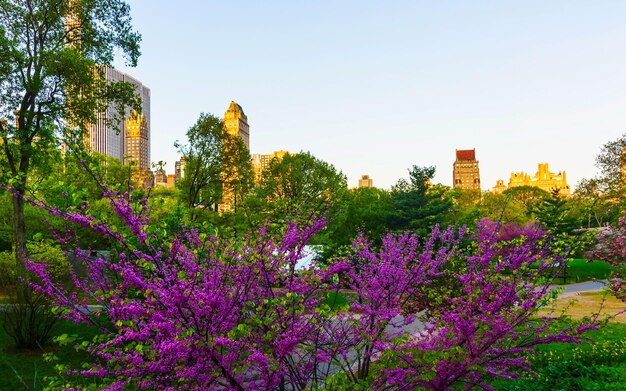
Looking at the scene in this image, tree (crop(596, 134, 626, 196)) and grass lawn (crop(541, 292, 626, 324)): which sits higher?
tree (crop(596, 134, 626, 196))

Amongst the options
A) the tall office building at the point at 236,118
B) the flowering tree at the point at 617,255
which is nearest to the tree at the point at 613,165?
the flowering tree at the point at 617,255

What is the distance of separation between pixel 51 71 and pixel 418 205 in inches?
940

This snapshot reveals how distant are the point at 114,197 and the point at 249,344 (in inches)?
84.8

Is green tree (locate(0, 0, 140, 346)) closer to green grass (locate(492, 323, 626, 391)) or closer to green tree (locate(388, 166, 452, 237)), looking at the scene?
green grass (locate(492, 323, 626, 391))

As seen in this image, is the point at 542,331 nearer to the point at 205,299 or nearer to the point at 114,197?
the point at 205,299

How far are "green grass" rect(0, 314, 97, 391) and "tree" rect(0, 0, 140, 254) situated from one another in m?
4.01

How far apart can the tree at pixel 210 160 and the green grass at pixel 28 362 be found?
19364 mm

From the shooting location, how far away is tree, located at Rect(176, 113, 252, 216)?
1257 inches

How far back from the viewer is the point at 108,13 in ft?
58.0

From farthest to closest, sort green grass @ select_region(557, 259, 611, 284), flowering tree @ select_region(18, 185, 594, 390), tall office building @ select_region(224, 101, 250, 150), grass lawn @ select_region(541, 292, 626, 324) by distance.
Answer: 1. tall office building @ select_region(224, 101, 250, 150)
2. green grass @ select_region(557, 259, 611, 284)
3. grass lawn @ select_region(541, 292, 626, 324)
4. flowering tree @ select_region(18, 185, 594, 390)

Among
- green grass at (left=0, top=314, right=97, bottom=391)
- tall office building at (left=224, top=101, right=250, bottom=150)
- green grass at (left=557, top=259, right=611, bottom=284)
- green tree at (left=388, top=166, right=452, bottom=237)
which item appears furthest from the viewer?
tall office building at (left=224, top=101, right=250, bottom=150)

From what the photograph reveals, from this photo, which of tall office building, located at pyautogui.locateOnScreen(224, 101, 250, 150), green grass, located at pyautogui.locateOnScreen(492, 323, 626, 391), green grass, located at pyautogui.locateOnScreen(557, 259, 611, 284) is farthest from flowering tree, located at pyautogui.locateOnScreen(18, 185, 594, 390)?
tall office building, located at pyautogui.locateOnScreen(224, 101, 250, 150)

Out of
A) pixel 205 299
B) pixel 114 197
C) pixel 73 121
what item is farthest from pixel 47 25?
pixel 205 299

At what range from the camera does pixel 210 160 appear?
32.4 meters
